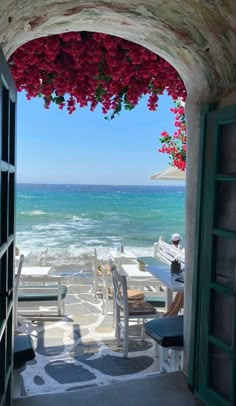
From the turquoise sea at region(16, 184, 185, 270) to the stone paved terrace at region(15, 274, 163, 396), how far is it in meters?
9.19

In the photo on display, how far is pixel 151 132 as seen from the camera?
140 ft

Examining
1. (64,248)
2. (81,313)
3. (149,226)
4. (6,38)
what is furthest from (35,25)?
(149,226)

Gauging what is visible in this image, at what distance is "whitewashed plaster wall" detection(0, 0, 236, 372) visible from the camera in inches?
74.9

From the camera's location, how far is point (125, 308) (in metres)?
4.20

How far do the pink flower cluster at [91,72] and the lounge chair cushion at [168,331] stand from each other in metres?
1.89

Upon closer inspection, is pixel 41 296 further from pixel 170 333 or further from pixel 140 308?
pixel 170 333

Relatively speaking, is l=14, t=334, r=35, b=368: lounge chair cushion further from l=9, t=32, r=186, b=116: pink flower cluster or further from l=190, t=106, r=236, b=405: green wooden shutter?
l=9, t=32, r=186, b=116: pink flower cluster

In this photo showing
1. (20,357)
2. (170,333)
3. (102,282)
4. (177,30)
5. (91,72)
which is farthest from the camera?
(102,282)

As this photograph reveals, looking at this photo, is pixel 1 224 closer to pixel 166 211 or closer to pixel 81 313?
pixel 81 313

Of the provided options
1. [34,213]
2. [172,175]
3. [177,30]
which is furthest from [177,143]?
[34,213]

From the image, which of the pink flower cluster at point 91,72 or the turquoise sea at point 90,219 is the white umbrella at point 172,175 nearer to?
the pink flower cluster at point 91,72

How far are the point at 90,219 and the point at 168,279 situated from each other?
27.8m

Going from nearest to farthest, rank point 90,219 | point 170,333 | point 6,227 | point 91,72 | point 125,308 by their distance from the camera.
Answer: point 6,227
point 170,333
point 91,72
point 125,308
point 90,219

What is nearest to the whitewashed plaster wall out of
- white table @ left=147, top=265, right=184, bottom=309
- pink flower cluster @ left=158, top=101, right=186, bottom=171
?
white table @ left=147, top=265, right=184, bottom=309
